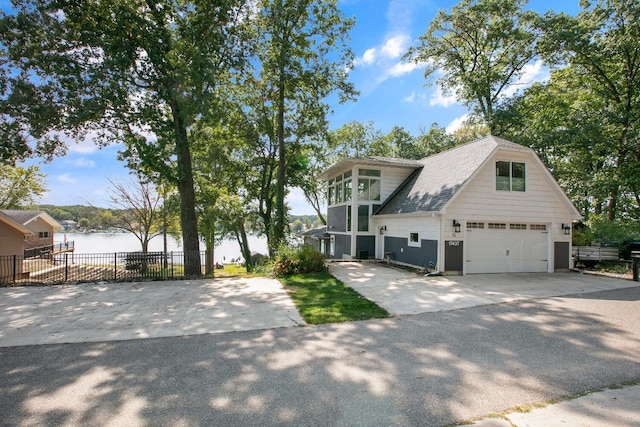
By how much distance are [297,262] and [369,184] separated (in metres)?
6.51

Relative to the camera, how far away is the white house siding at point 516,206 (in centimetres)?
1174

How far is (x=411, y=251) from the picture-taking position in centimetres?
1325

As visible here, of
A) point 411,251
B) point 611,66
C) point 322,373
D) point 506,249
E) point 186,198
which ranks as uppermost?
point 611,66

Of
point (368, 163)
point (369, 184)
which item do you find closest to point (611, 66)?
point (368, 163)

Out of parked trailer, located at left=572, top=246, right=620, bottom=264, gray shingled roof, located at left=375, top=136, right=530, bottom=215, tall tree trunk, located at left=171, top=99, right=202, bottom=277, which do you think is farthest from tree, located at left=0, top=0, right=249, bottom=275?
parked trailer, located at left=572, top=246, right=620, bottom=264

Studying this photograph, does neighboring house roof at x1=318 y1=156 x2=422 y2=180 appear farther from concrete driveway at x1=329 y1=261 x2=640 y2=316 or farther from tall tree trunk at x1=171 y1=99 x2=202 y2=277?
tall tree trunk at x1=171 y1=99 x2=202 y2=277

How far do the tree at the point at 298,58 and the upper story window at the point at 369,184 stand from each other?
13.4 feet

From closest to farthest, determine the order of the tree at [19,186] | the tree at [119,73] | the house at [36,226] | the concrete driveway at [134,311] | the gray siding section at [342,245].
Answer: the concrete driveway at [134,311] → the tree at [119,73] → the gray siding section at [342,245] → the house at [36,226] → the tree at [19,186]

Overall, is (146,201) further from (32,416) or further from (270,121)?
(32,416)

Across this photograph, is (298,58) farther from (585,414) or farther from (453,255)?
(585,414)

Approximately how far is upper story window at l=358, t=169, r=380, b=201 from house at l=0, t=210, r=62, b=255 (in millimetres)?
23481

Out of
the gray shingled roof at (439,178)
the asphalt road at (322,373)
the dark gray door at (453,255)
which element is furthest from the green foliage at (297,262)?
the asphalt road at (322,373)

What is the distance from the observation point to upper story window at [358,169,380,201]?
16.2m

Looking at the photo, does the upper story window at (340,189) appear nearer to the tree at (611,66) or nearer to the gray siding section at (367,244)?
the gray siding section at (367,244)
